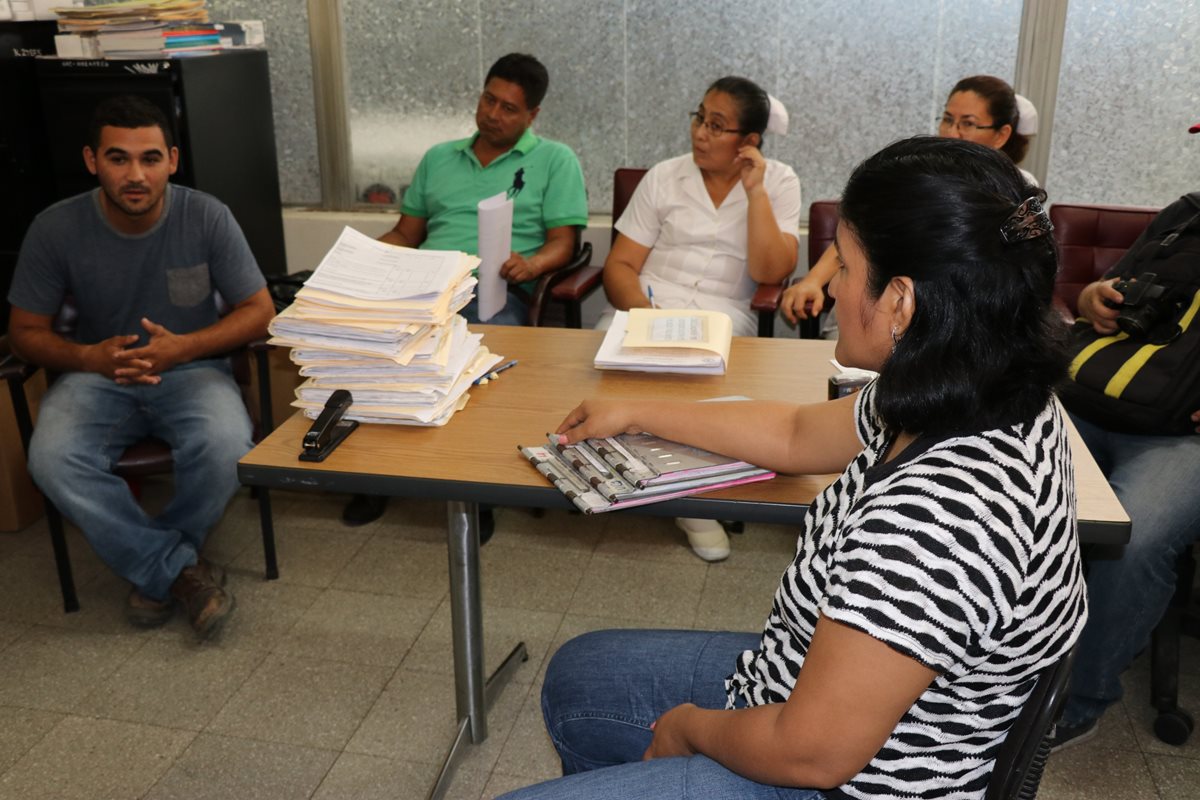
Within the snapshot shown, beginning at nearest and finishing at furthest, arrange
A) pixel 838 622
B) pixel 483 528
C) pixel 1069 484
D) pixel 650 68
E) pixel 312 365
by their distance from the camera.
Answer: pixel 838 622 → pixel 1069 484 → pixel 312 365 → pixel 483 528 → pixel 650 68

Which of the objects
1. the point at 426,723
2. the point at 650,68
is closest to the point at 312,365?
the point at 426,723

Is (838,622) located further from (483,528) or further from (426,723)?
(483,528)

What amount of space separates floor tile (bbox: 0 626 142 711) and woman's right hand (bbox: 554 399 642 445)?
1.41 meters

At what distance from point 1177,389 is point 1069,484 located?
125cm

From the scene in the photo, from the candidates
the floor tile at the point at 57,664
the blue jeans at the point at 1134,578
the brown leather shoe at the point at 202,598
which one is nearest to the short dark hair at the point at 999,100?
the blue jeans at the point at 1134,578

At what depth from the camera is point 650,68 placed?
3941 mm

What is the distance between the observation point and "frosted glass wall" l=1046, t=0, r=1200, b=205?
3578 millimetres

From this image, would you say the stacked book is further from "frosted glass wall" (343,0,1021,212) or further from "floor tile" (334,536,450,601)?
"floor tile" (334,536,450,601)

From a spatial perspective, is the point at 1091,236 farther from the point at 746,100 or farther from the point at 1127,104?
the point at 746,100

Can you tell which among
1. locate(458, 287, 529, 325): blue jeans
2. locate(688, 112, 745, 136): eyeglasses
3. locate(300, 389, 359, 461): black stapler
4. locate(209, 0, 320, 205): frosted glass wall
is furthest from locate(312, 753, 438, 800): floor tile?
locate(209, 0, 320, 205): frosted glass wall

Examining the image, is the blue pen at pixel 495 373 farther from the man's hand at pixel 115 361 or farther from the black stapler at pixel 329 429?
the man's hand at pixel 115 361

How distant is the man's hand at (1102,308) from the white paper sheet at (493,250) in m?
1.47

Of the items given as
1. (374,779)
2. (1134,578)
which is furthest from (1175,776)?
(374,779)

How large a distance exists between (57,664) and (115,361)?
0.73 m
